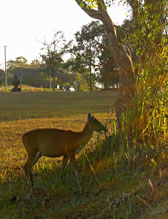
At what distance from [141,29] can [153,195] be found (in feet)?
15.1

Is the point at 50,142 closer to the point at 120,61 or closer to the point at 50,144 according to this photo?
the point at 50,144

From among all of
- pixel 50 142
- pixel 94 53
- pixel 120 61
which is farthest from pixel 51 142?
pixel 94 53

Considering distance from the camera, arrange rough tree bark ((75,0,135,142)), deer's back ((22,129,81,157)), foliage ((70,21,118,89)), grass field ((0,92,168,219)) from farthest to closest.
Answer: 1. foliage ((70,21,118,89))
2. rough tree bark ((75,0,135,142))
3. deer's back ((22,129,81,157))
4. grass field ((0,92,168,219))

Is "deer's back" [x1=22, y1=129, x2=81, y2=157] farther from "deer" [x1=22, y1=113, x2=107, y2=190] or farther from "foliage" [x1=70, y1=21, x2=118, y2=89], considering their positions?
"foliage" [x1=70, y1=21, x2=118, y2=89]

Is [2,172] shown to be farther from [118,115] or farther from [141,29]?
[141,29]

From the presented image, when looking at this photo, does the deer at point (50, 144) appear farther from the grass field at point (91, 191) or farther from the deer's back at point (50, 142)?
the grass field at point (91, 191)

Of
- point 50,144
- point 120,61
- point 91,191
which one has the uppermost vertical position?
point 120,61

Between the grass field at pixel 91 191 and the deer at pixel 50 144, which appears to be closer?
the grass field at pixel 91 191

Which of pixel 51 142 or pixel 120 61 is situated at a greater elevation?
pixel 120 61

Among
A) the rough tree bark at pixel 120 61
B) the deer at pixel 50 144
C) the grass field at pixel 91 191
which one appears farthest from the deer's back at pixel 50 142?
the rough tree bark at pixel 120 61

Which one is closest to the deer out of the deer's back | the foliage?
the deer's back

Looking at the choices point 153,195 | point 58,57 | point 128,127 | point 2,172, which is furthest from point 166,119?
point 58,57

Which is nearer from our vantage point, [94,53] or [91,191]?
[91,191]

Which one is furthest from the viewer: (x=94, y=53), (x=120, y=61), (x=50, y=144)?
(x=94, y=53)
